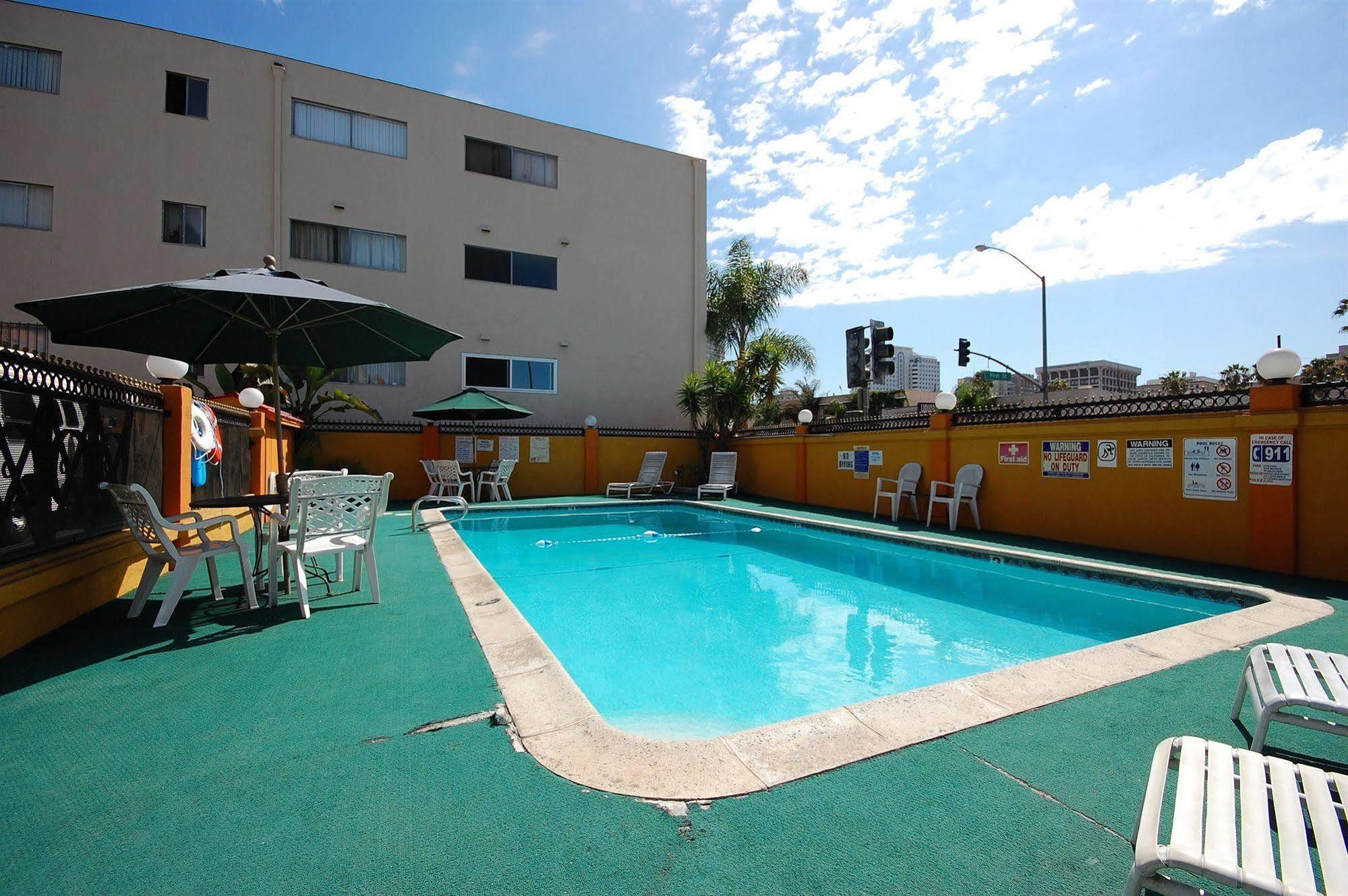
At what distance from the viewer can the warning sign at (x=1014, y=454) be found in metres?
8.29

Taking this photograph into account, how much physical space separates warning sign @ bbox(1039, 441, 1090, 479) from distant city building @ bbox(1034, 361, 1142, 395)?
184ft

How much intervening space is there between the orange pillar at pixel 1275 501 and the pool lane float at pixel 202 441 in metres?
10.7

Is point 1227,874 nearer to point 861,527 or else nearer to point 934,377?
point 861,527

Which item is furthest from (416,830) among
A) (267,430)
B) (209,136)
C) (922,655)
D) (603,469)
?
(209,136)

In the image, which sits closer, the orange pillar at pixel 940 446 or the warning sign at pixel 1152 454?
the warning sign at pixel 1152 454

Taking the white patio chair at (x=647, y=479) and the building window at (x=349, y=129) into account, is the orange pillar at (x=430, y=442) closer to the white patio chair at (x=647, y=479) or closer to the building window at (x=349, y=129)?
the white patio chair at (x=647, y=479)

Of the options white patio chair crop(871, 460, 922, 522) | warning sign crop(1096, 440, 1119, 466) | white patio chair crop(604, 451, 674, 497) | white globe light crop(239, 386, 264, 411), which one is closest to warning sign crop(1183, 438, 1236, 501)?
warning sign crop(1096, 440, 1119, 466)

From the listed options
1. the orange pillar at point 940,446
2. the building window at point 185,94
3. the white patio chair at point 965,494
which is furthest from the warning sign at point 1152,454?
the building window at point 185,94

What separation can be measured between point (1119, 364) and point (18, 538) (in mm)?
79808

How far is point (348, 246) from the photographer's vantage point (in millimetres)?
13391

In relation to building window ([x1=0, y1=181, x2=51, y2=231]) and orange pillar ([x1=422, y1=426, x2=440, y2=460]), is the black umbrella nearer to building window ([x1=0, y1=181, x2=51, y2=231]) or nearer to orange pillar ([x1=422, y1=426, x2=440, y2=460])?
orange pillar ([x1=422, y1=426, x2=440, y2=460])

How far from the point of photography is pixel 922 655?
4.32m

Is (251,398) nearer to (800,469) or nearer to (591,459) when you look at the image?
(591,459)

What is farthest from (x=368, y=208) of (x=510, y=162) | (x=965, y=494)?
(x=965, y=494)
